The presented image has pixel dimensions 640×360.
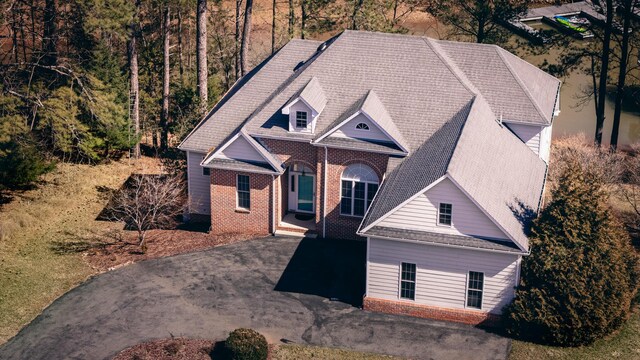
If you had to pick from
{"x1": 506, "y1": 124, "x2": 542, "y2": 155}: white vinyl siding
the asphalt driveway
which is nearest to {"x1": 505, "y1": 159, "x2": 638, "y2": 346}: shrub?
the asphalt driveway

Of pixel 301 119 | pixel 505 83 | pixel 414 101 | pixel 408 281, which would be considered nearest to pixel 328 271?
pixel 408 281

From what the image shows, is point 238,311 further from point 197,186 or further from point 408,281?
point 197,186

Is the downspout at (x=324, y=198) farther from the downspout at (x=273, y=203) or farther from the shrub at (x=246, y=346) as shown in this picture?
the shrub at (x=246, y=346)

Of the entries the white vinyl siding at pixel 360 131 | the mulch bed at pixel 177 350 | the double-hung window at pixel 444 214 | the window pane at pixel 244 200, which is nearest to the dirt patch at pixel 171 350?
the mulch bed at pixel 177 350

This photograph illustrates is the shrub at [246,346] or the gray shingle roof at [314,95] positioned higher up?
the gray shingle roof at [314,95]

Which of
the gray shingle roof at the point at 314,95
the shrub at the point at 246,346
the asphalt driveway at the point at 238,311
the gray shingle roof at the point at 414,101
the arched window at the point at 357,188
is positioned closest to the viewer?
the shrub at the point at 246,346

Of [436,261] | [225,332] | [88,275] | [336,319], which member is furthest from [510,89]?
[88,275]

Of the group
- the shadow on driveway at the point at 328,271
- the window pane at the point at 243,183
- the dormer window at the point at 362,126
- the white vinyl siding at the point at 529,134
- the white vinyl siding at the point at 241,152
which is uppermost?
the dormer window at the point at 362,126
